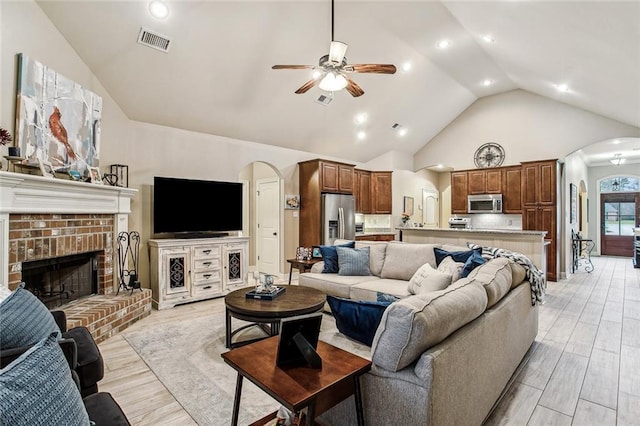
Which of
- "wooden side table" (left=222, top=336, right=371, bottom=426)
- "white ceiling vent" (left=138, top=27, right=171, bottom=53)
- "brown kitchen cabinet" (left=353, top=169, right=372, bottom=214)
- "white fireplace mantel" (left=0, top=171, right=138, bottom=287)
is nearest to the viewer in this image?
"wooden side table" (left=222, top=336, right=371, bottom=426)

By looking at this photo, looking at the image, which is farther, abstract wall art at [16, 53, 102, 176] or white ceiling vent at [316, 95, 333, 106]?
white ceiling vent at [316, 95, 333, 106]

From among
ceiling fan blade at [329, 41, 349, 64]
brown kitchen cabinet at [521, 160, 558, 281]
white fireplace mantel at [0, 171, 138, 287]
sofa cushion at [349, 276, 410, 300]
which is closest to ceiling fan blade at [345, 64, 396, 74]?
ceiling fan blade at [329, 41, 349, 64]

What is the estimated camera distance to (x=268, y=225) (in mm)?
6961

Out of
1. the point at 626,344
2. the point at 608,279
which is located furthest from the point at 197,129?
the point at 608,279

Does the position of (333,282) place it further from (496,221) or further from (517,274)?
(496,221)

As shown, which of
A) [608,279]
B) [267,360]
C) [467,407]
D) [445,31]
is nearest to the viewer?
[267,360]

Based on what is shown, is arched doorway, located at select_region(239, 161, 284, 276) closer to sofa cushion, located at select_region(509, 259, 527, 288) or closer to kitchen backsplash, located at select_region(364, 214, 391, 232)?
kitchen backsplash, located at select_region(364, 214, 391, 232)

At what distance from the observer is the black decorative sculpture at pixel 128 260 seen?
405 cm

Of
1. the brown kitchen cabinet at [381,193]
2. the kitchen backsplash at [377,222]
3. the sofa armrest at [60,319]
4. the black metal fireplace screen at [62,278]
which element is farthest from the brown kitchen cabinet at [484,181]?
the sofa armrest at [60,319]

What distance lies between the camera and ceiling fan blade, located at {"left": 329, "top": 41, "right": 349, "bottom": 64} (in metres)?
3.09

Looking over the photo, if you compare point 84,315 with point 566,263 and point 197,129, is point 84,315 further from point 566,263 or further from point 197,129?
point 566,263

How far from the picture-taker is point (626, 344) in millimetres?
3184

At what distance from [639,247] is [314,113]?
845 cm

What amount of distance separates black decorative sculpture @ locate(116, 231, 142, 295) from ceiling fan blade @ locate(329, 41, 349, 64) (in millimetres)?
3353
